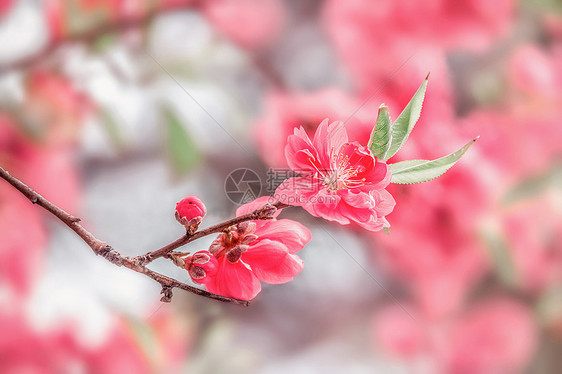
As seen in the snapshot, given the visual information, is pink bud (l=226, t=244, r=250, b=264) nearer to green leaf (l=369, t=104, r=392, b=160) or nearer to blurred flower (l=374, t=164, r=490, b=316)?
green leaf (l=369, t=104, r=392, b=160)

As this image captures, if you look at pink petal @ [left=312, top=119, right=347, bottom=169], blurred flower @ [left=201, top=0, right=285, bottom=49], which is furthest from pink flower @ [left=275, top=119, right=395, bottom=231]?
blurred flower @ [left=201, top=0, right=285, bottom=49]

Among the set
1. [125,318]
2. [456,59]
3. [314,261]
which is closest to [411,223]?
[314,261]

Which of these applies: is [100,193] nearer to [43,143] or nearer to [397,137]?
[43,143]

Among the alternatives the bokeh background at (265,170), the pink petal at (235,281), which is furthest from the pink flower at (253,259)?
the bokeh background at (265,170)

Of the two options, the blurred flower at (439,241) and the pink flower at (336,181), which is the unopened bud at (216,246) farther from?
the blurred flower at (439,241)

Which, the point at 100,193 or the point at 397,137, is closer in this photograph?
the point at 397,137
